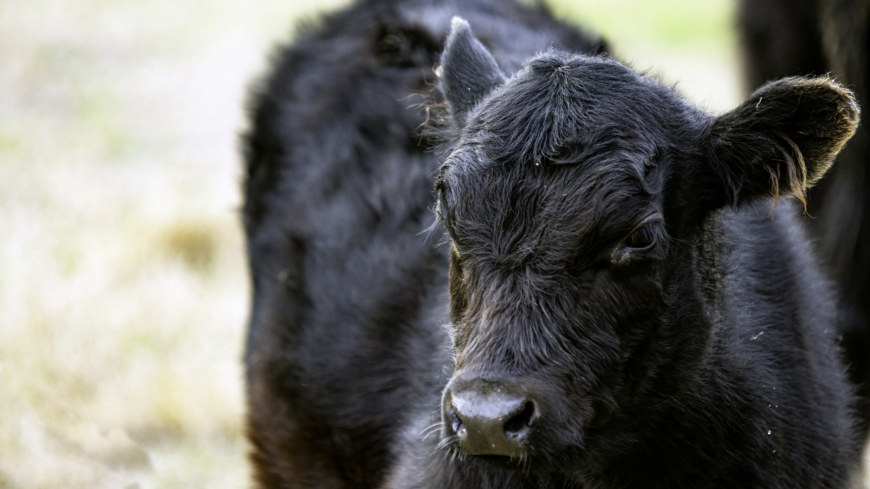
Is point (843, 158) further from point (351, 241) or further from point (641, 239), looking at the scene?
point (641, 239)

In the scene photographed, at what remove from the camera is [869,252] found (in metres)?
5.65

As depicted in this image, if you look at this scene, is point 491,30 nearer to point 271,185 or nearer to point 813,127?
point 271,185

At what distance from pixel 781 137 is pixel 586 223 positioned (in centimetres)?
78

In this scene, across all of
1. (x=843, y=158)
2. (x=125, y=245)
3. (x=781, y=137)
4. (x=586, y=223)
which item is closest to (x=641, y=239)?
(x=586, y=223)

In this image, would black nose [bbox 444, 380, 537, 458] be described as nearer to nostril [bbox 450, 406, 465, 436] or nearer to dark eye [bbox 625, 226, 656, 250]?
nostril [bbox 450, 406, 465, 436]

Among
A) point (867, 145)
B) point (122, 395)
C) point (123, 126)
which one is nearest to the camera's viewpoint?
point (867, 145)

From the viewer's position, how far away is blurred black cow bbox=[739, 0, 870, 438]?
5.34 meters

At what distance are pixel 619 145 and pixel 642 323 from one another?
1.92 feet

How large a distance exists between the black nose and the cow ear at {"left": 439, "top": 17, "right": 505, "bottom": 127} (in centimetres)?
135

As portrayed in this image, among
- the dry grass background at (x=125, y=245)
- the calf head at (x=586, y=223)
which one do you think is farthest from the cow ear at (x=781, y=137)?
the dry grass background at (x=125, y=245)

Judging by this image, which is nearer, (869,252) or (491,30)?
(491,30)

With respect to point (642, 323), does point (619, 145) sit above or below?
above

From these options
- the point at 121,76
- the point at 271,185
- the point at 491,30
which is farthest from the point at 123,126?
the point at 491,30

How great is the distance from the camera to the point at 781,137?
10.0 ft
